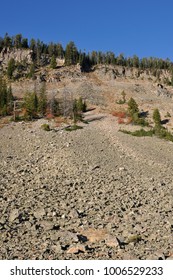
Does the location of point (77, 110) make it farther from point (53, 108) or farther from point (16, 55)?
point (16, 55)

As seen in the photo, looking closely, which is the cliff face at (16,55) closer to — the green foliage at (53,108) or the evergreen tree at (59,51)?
the evergreen tree at (59,51)

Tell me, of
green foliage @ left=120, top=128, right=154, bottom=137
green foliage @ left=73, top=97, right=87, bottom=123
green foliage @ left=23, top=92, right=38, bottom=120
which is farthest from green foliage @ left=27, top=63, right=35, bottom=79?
green foliage @ left=120, top=128, right=154, bottom=137

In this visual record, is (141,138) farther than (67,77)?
No

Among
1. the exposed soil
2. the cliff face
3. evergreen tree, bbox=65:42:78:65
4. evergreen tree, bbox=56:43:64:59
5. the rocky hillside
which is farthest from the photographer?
evergreen tree, bbox=56:43:64:59

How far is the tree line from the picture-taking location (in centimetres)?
15112

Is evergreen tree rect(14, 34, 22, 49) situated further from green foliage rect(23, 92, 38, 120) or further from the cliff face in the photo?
green foliage rect(23, 92, 38, 120)

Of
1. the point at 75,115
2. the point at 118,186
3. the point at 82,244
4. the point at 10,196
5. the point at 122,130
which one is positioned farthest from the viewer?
the point at 75,115

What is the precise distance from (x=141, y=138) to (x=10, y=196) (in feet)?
97.9

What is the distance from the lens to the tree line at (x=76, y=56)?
496ft

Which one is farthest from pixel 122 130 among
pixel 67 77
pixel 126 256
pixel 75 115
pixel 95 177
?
pixel 67 77

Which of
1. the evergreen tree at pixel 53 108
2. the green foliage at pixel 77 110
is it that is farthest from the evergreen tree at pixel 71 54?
the evergreen tree at pixel 53 108

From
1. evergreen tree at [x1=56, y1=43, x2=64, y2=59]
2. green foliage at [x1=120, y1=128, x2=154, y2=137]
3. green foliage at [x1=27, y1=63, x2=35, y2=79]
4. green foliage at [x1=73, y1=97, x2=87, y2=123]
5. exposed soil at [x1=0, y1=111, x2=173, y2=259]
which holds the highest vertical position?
evergreen tree at [x1=56, y1=43, x2=64, y2=59]
